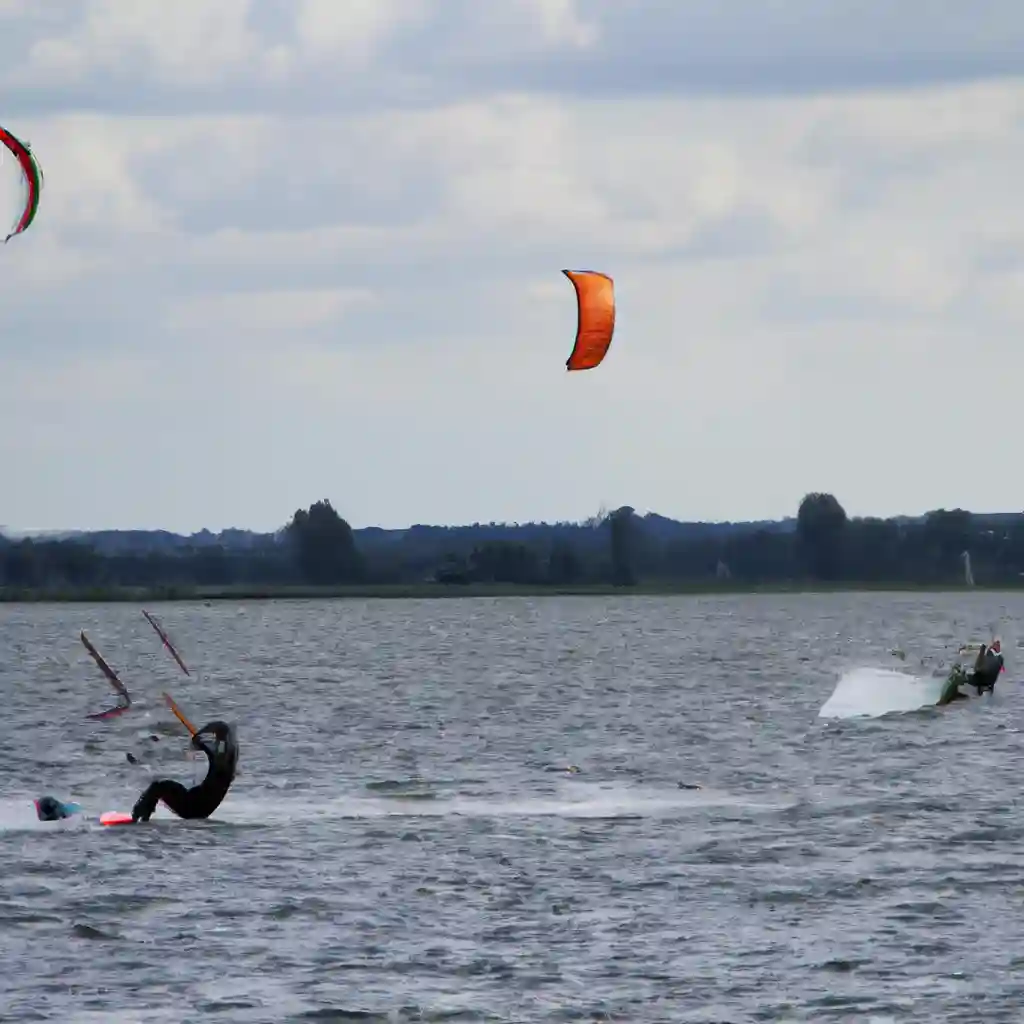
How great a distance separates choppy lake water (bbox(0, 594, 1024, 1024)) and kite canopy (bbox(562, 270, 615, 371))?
7.27 meters

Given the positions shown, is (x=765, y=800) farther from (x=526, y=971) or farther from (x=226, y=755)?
(x=526, y=971)

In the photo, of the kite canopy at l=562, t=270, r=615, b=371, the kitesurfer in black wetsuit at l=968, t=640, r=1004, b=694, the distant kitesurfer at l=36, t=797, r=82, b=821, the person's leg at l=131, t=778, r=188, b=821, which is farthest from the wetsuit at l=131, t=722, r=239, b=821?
the kitesurfer in black wetsuit at l=968, t=640, r=1004, b=694

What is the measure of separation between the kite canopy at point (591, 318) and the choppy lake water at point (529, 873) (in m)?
7.27

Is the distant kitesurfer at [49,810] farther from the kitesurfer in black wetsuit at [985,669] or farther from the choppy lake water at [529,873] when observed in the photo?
the kitesurfer in black wetsuit at [985,669]

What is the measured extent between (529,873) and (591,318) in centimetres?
1256

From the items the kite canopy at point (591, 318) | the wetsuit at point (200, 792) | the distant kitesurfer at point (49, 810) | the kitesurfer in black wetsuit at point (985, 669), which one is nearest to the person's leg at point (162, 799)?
the wetsuit at point (200, 792)

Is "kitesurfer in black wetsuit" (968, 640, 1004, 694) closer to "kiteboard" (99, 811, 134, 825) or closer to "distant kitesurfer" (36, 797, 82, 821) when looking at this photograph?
"kiteboard" (99, 811, 134, 825)

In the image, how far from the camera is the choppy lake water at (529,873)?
2012 cm

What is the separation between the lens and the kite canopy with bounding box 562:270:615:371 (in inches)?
1437

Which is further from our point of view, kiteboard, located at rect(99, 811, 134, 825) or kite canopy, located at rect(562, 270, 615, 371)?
kite canopy, located at rect(562, 270, 615, 371)

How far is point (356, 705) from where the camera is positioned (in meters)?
63.1

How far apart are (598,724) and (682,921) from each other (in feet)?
99.2

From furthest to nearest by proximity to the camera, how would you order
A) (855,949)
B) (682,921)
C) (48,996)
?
(682,921)
(855,949)
(48,996)

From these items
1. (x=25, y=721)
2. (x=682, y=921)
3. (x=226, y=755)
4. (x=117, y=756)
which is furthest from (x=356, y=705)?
(x=682, y=921)
